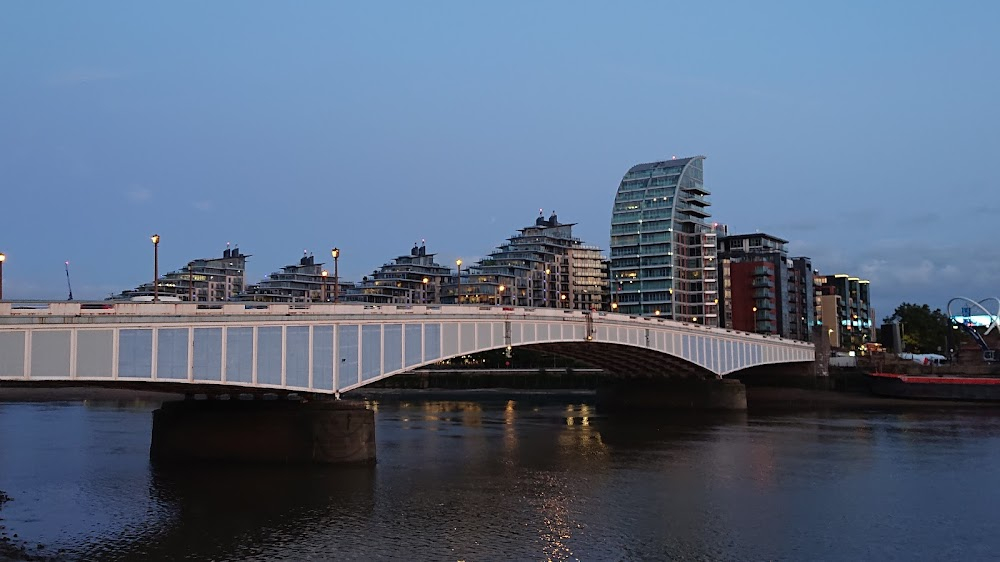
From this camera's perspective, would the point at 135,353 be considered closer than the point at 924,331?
Yes

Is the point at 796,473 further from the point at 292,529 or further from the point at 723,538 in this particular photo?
the point at 292,529

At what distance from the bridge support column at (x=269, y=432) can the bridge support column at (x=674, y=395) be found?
164 ft

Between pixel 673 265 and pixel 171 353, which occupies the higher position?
pixel 673 265

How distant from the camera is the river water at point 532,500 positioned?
102 feet

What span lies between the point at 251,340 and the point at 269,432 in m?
5.60

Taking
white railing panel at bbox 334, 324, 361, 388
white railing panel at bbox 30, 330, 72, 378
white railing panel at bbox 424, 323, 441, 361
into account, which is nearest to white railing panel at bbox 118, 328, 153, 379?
white railing panel at bbox 30, 330, 72, 378

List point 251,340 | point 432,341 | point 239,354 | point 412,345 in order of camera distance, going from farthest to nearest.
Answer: point 432,341 → point 412,345 → point 251,340 → point 239,354

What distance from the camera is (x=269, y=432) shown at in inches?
1788

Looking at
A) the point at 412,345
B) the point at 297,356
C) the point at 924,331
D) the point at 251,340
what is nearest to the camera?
the point at 251,340

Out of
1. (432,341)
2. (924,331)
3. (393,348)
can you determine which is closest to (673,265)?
(924,331)

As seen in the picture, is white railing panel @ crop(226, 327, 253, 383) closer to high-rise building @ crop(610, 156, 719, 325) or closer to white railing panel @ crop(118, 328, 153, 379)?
white railing panel @ crop(118, 328, 153, 379)

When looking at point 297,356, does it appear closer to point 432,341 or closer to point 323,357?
point 323,357

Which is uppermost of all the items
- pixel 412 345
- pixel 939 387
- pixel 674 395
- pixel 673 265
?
pixel 673 265

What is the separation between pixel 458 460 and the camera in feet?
173
